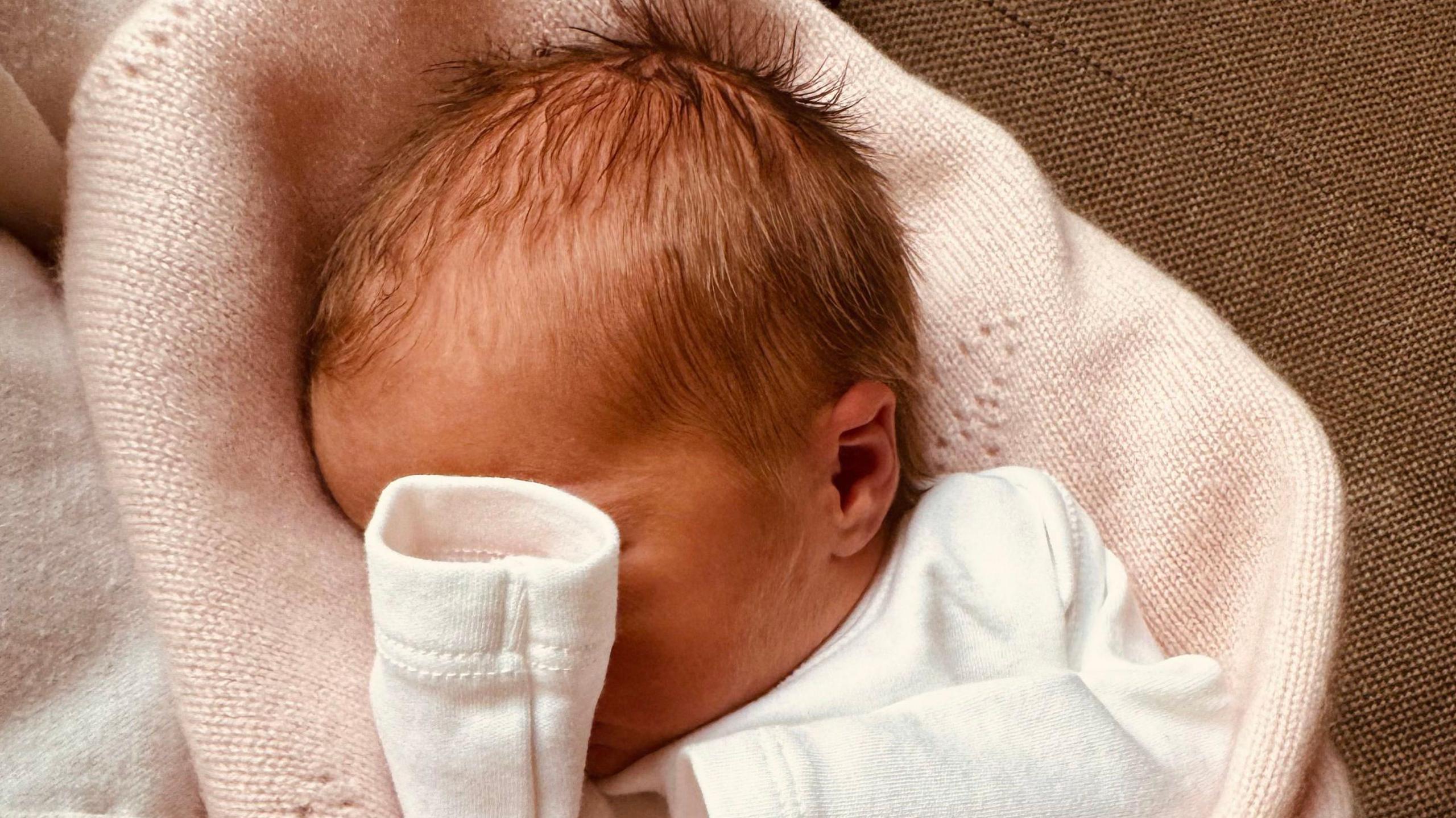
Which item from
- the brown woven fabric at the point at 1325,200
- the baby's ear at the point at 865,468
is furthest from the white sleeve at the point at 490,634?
the brown woven fabric at the point at 1325,200

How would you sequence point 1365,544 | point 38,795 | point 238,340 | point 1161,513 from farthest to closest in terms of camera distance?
point 1365,544 < point 1161,513 < point 238,340 < point 38,795

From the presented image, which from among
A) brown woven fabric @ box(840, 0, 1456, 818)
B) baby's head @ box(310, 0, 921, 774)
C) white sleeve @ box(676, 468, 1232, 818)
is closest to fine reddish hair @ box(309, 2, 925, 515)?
baby's head @ box(310, 0, 921, 774)

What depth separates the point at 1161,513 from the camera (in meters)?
0.77

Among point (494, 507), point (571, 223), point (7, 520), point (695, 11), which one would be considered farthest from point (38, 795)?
point (695, 11)

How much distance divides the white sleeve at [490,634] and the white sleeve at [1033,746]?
0.09 m

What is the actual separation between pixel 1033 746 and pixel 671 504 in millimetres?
248

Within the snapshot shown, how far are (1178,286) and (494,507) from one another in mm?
526

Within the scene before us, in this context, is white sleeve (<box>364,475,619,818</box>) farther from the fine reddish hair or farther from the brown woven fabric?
the brown woven fabric

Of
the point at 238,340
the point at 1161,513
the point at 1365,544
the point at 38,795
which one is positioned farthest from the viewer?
the point at 1365,544

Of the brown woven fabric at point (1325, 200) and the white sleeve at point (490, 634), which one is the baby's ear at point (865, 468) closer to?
the white sleeve at point (490, 634)

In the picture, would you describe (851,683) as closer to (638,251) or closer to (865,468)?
(865,468)

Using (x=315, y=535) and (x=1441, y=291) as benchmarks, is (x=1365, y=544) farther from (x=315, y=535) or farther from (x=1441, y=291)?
(x=315, y=535)

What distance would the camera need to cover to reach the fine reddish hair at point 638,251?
0.59m

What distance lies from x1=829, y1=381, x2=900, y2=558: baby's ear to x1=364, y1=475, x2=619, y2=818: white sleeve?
0.65 ft
